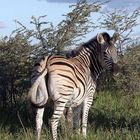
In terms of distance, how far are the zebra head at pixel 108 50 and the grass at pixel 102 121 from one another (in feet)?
3.77

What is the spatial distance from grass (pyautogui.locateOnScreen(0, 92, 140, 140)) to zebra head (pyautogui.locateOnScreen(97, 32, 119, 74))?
3.77ft

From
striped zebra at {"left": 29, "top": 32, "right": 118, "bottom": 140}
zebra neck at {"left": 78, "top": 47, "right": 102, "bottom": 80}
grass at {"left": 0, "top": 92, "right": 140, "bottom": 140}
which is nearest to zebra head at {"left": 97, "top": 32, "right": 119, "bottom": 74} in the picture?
striped zebra at {"left": 29, "top": 32, "right": 118, "bottom": 140}

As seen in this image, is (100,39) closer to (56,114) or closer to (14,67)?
(56,114)

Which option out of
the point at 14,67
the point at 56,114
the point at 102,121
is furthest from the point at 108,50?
the point at 14,67

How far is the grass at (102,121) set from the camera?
8.19 meters

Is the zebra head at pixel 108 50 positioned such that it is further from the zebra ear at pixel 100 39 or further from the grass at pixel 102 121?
the grass at pixel 102 121

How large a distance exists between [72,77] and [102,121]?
191cm

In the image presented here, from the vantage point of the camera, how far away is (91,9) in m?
12.2

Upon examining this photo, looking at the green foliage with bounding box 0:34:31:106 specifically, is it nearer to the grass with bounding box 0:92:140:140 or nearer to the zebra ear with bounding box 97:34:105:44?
the grass with bounding box 0:92:140:140

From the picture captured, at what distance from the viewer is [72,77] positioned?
912cm

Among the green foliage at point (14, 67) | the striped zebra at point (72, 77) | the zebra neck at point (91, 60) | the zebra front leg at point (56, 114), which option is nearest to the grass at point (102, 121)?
the zebra front leg at point (56, 114)

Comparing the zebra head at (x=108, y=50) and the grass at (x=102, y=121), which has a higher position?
the zebra head at (x=108, y=50)

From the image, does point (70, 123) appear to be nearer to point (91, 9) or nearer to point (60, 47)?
point (60, 47)

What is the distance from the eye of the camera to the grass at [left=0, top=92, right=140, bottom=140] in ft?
26.9
